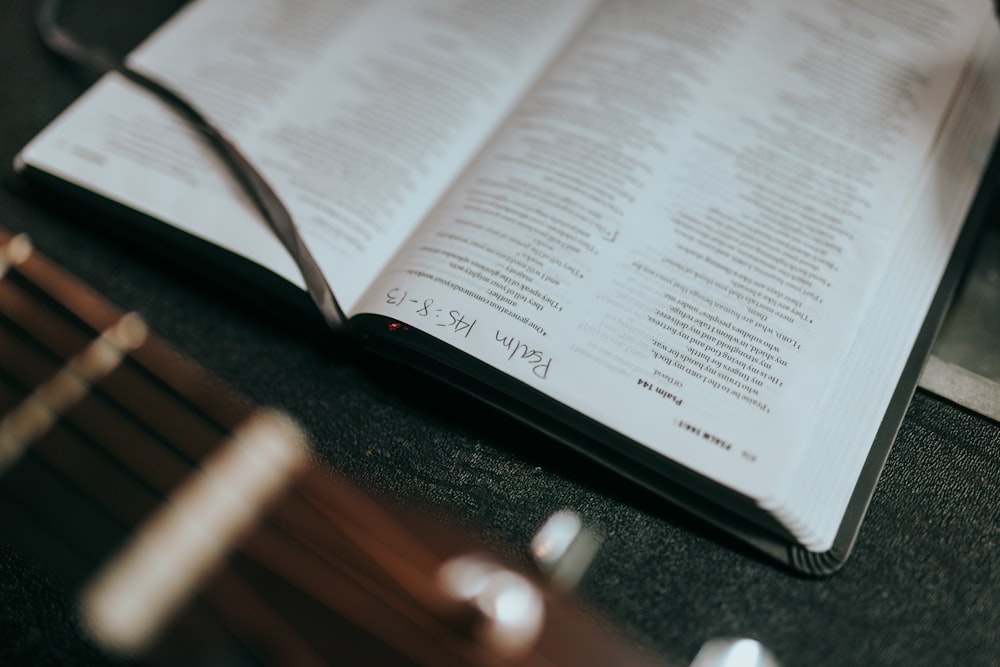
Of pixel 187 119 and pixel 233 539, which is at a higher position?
pixel 187 119

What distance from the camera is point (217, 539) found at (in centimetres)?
39

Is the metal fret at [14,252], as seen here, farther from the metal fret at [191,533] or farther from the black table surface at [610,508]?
the metal fret at [191,533]

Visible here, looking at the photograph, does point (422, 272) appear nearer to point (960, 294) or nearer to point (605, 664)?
point (605, 664)

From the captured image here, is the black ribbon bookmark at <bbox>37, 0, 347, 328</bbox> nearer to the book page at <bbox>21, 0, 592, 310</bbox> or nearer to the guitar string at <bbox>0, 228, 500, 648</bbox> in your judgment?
the book page at <bbox>21, 0, 592, 310</bbox>

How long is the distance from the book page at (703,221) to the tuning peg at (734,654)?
6cm

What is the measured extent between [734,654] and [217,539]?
0.28 m

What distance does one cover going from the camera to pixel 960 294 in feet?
1.40

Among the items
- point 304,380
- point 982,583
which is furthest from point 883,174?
point 304,380

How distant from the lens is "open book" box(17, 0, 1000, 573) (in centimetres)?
36

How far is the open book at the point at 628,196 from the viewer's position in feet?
1.18

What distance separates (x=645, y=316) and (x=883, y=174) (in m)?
0.18

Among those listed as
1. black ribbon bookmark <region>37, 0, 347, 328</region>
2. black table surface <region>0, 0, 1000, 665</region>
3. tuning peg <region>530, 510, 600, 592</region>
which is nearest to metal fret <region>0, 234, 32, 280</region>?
black table surface <region>0, 0, 1000, 665</region>

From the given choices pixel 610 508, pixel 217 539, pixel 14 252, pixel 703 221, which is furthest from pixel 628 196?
pixel 14 252

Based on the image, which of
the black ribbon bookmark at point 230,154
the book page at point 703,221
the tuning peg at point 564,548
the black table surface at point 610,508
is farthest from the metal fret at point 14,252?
the tuning peg at point 564,548
